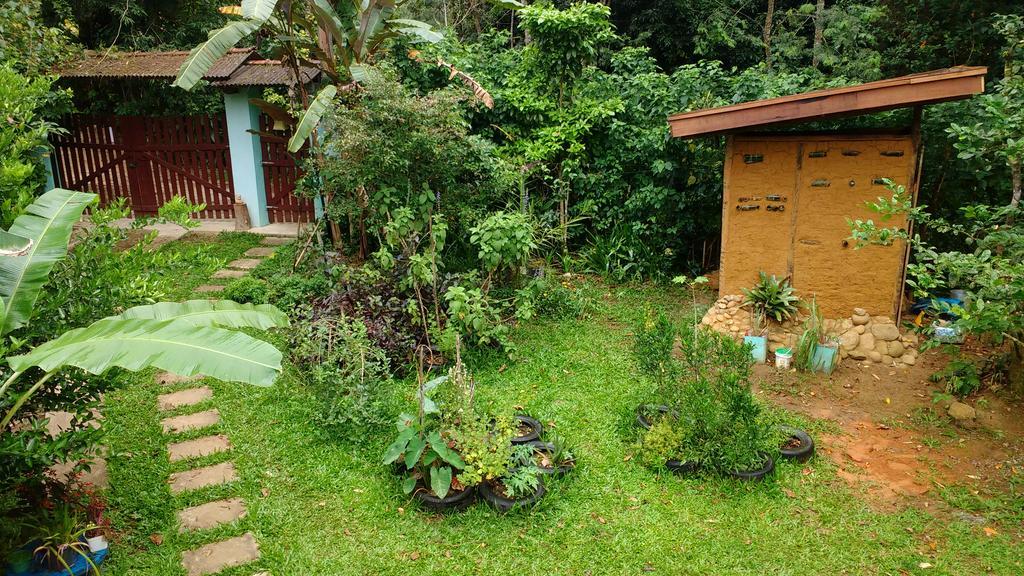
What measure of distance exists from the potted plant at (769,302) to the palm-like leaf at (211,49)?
601 cm

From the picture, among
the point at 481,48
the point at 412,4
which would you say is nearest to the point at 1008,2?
the point at 481,48

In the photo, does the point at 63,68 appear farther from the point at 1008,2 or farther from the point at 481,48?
the point at 1008,2

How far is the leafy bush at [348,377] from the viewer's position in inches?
206

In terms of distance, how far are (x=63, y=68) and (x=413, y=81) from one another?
19.4ft

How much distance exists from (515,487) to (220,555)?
1852mm

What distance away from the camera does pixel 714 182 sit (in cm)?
876

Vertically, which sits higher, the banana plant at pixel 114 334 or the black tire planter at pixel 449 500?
the banana plant at pixel 114 334

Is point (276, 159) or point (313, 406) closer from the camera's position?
point (313, 406)

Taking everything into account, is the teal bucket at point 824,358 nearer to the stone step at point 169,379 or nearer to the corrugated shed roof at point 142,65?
the stone step at point 169,379

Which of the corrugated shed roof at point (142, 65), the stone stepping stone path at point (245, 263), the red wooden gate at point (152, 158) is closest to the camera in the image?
the stone stepping stone path at point (245, 263)

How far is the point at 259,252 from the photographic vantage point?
9.66m

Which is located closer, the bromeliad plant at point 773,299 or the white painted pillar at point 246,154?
the bromeliad plant at point 773,299

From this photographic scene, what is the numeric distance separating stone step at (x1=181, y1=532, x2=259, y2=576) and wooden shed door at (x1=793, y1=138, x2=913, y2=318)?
19.0 ft

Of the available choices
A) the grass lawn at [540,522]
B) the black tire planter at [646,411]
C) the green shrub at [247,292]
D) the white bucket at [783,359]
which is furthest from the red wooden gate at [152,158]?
the white bucket at [783,359]
